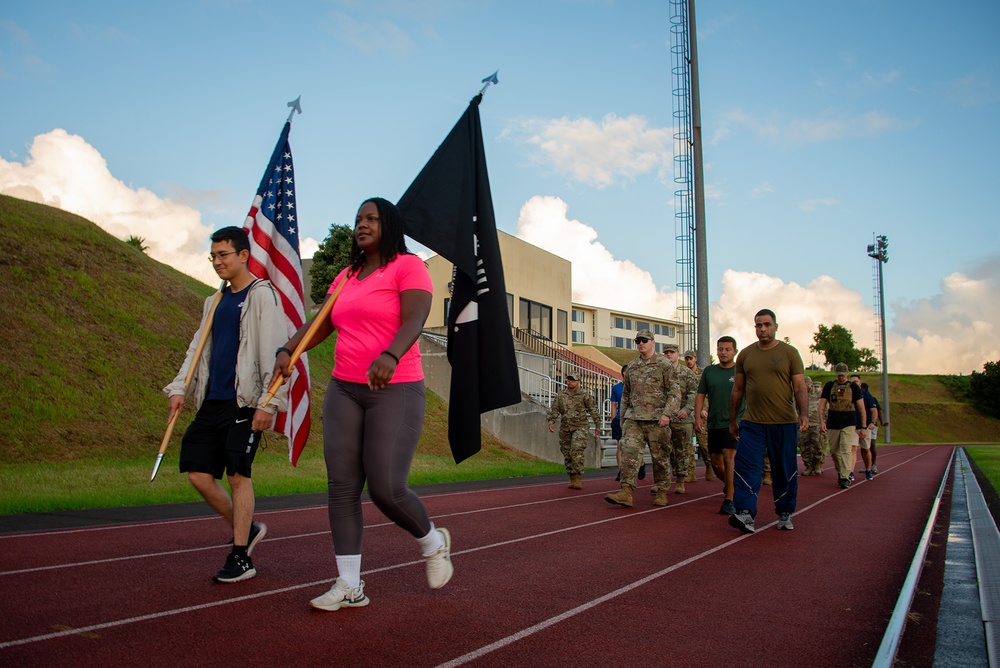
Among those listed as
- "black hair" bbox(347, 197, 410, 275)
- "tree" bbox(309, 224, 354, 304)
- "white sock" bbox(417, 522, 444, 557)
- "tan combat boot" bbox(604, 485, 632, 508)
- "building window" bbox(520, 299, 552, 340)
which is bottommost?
"tan combat boot" bbox(604, 485, 632, 508)

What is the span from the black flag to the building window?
31.6 metres

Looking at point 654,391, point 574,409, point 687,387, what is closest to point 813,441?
point 574,409

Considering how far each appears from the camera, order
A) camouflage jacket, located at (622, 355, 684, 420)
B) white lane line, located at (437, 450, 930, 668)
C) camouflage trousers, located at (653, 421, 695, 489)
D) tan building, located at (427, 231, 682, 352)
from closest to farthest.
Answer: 1. white lane line, located at (437, 450, 930, 668)
2. camouflage jacket, located at (622, 355, 684, 420)
3. camouflage trousers, located at (653, 421, 695, 489)
4. tan building, located at (427, 231, 682, 352)

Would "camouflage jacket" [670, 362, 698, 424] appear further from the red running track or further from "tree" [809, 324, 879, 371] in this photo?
"tree" [809, 324, 879, 371]

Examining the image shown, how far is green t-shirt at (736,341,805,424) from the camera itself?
9039 millimetres

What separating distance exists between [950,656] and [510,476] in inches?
541

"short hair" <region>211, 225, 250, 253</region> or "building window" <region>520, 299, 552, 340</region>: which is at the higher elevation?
"building window" <region>520, 299, 552, 340</region>

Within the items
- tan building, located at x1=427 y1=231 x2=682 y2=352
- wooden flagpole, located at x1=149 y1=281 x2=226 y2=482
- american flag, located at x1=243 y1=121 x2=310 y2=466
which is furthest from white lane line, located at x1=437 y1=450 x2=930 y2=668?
tan building, located at x1=427 y1=231 x2=682 y2=352

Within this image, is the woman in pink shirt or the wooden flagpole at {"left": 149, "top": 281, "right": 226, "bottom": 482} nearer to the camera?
the woman in pink shirt

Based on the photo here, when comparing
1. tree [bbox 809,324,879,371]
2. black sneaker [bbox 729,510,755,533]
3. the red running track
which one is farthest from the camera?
tree [bbox 809,324,879,371]

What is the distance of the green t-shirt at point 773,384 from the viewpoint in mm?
9039

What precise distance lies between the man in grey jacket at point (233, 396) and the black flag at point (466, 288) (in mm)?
1126

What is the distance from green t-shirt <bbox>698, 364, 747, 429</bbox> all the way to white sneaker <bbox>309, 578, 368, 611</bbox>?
7918mm

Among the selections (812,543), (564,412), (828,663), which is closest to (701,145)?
(564,412)
